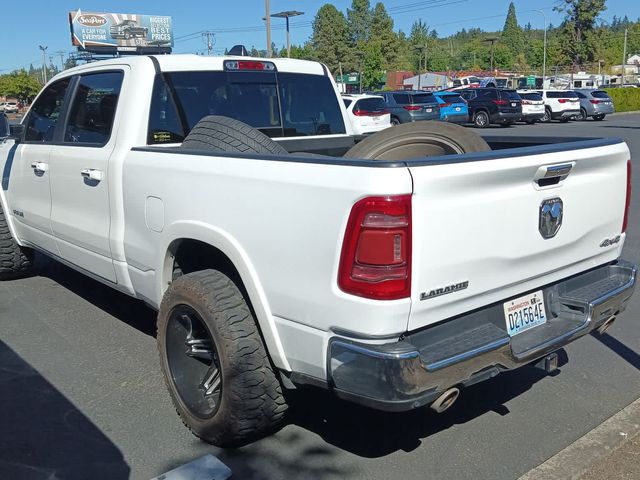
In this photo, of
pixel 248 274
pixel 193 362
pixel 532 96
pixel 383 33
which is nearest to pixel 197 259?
pixel 193 362

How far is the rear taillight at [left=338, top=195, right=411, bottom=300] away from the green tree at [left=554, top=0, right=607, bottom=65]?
8264 centimetres

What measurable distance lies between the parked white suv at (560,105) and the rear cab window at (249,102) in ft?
98.3

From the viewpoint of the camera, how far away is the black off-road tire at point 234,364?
3.20 metres

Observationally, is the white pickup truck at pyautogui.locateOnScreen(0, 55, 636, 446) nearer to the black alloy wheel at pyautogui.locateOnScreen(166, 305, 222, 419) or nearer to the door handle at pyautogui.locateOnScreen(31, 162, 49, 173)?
the black alloy wheel at pyautogui.locateOnScreen(166, 305, 222, 419)

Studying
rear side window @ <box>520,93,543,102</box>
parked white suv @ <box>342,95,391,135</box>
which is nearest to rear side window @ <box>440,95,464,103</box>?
rear side window @ <box>520,93,543,102</box>

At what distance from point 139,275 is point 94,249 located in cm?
61

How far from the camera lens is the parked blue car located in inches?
1137

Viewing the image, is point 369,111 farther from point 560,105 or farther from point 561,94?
point 561,94

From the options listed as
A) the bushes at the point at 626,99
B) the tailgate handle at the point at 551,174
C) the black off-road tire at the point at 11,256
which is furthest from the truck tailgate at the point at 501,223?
the bushes at the point at 626,99

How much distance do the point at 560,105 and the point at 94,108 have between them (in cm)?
3151

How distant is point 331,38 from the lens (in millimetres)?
80188

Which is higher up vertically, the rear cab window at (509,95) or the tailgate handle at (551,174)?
the rear cab window at (509,95)

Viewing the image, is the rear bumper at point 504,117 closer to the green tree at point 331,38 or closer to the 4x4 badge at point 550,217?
the 4x4 badge at point 550,217

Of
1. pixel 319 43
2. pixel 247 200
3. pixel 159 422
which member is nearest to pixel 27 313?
pixel 159 422
